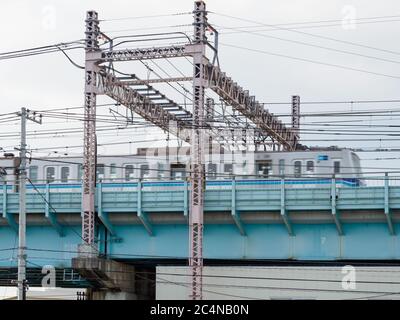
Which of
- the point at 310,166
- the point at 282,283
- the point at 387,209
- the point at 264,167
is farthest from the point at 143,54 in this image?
the point at 387,209

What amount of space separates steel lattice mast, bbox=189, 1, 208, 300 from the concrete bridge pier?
5179 millimetres

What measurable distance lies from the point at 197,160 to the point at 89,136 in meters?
6.20

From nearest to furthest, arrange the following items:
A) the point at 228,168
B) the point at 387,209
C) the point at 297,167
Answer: the point at 387,209 → the point at 297,167 → the point at 228,168

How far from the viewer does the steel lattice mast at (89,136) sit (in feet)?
123

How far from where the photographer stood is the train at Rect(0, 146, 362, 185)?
42219 millimetres

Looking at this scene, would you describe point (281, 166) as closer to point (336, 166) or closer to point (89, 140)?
point (336, 166)

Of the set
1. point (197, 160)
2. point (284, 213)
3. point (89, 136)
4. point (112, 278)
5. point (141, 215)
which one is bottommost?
point (112, 278)

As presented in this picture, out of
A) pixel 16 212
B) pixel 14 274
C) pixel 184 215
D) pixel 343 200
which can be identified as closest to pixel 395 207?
pixel 343 200

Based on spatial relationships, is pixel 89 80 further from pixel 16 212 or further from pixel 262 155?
pixel 262 155

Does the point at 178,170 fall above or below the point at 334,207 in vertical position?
above

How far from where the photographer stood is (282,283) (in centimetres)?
3541

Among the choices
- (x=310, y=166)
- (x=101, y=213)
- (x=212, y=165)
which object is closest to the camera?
(x=101, y=213)

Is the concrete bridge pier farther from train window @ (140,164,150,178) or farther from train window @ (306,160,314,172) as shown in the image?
train window @ (306,160,314,172)

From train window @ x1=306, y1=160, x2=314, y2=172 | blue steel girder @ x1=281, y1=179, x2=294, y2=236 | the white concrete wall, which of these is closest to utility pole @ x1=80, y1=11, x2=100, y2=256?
the white concrete wall
